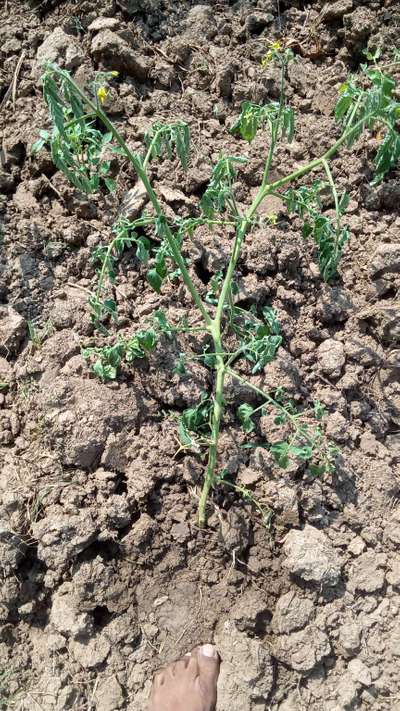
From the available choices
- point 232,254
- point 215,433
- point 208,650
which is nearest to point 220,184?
point 232,254

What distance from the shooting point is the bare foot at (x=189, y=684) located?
1881 mm

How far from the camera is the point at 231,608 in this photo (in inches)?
77.7

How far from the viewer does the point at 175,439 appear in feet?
6.99

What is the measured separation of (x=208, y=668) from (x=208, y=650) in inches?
2.2

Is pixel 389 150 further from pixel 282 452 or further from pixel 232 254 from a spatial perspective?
pixel 282 452

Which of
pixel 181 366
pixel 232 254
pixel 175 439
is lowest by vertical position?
pixel 175 439

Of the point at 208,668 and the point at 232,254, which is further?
the point at 232,254

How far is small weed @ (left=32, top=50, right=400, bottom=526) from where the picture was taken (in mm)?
1790

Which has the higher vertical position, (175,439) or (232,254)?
(232,254)

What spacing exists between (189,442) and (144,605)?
60cm

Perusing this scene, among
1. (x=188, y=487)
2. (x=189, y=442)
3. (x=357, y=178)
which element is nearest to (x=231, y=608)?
(x=188, y=487)

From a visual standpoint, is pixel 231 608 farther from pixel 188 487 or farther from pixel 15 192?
pixel 15 192

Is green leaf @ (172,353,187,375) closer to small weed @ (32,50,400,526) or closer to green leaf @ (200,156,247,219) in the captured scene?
small weed @ (32,50,400,526)

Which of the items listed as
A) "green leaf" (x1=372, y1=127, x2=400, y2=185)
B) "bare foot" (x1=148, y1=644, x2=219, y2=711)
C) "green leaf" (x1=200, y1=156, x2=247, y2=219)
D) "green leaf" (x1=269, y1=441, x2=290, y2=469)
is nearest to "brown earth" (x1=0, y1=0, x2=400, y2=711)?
"bare foot" (x1=148, y1=644, x2=219, y2=711)
